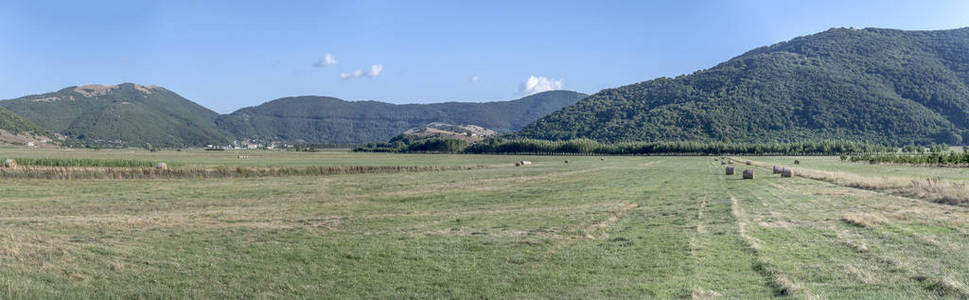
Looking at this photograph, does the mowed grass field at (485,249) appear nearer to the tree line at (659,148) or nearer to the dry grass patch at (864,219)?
the dry grass patch at (864,219)

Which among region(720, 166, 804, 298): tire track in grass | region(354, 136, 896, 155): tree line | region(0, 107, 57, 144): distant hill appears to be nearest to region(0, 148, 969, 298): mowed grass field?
region(720, 166, 804, 298): tire track in grass

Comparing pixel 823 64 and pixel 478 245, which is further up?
pixel 823 64

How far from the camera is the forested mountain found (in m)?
157

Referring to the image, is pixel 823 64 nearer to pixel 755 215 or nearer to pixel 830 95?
pixel 830 95

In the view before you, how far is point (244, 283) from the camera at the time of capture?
33.9 feet

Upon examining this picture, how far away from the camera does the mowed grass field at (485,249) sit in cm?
992

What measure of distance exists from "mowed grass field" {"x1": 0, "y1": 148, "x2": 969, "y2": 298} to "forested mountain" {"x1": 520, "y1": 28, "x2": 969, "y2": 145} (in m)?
151

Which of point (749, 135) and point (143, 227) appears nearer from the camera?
point (143, 227)

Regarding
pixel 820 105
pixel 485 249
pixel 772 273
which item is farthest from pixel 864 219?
pixel 820 105

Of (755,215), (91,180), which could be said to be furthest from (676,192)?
(91,180)

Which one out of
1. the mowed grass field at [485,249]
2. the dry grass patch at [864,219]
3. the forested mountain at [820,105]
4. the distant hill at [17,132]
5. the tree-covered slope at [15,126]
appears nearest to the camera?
the mowed grass field at [485,249]

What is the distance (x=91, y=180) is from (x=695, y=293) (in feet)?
130

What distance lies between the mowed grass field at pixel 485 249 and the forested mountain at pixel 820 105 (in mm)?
151123

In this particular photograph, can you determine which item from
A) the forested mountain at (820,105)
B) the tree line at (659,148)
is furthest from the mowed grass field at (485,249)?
the forested mountain at (820,105)
